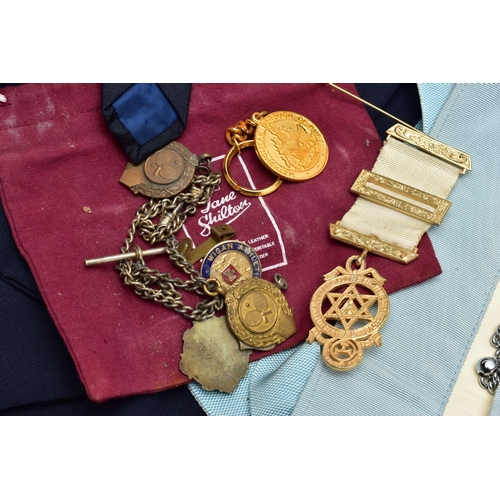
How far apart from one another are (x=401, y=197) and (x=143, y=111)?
3.29ft

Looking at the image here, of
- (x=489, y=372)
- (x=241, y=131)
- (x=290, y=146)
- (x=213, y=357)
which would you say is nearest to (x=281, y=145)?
(x=290, y=146)

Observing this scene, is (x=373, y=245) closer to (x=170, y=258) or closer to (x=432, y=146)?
(x=432, y=146)

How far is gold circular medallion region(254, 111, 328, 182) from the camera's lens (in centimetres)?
222

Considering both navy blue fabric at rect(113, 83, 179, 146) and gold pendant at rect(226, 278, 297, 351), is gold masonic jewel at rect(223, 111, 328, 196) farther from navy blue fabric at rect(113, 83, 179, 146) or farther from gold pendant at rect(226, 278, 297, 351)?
gold pendant at rect(226, 278, 297, 351)

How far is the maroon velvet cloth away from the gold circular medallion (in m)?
0.05

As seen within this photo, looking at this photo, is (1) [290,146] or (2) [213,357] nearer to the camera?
(2) [213,357]

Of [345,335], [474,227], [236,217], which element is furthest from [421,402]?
[236,217]

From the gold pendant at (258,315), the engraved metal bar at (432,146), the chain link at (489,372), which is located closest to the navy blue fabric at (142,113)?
the gold pendant at (258,315)

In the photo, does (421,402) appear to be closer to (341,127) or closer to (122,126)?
(341,127)

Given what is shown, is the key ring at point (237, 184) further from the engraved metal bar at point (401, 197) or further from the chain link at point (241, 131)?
the engraved metal bar at point (401, 197)

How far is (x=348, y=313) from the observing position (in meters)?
2.09

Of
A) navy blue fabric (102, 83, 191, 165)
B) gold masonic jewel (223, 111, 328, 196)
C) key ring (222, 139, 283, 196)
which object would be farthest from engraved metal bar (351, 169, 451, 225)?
navy blue fabric (102, 83, 191, 165)

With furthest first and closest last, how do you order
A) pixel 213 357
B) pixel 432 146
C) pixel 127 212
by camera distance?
1. pixel 432 146
2. pixel 127 212
3. pixel 213 357

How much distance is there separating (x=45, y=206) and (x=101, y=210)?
0.19 meters
